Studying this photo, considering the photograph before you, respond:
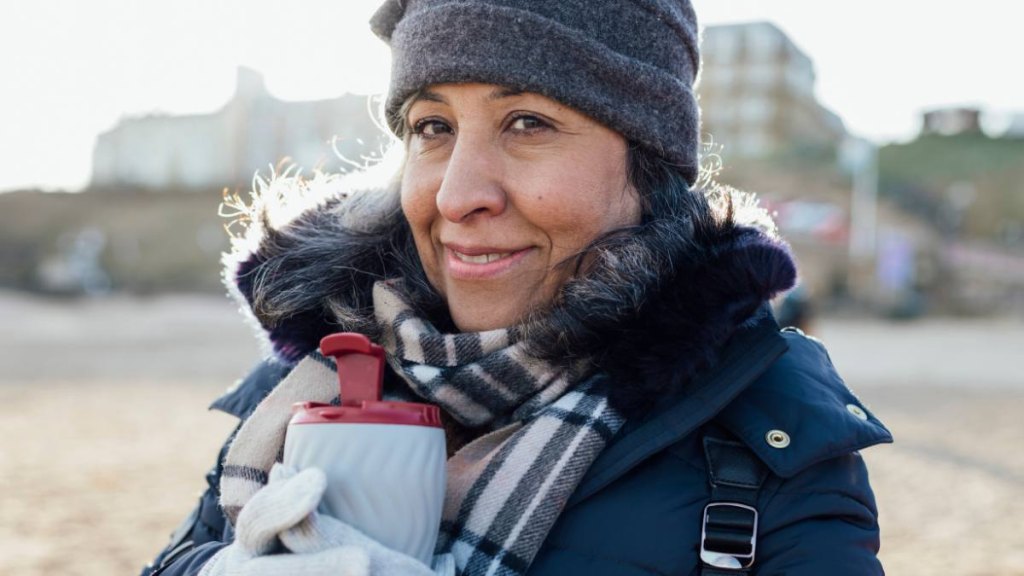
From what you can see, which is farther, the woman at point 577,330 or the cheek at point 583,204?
the cheek at point 583,204

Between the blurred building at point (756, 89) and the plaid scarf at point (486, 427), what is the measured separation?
5532cm

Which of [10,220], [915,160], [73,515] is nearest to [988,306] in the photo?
[915,160]

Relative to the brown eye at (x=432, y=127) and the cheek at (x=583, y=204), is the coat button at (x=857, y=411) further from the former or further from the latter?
the brown eye at (x=432, y=127)

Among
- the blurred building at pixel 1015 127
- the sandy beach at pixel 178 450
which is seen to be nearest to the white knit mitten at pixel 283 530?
the sandy beach at pixel 178 450

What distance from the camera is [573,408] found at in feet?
5.23

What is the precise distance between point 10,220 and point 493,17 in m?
51.1

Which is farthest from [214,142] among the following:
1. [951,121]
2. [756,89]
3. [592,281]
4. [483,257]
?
[951,121]

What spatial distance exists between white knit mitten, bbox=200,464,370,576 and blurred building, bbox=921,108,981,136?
72.3m

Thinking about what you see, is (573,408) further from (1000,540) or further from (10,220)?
(10,220)

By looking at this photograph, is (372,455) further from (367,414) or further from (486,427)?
(486,427)

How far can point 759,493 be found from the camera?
1485mm

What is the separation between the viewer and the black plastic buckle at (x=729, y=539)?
144 cm

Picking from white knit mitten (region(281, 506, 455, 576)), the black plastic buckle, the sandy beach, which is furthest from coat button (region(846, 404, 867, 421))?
the sandy beach

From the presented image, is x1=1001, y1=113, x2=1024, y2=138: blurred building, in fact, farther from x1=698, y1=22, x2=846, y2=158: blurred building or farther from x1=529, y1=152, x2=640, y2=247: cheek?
x1=529, y1=152, x2=640, y2=247: cheek
